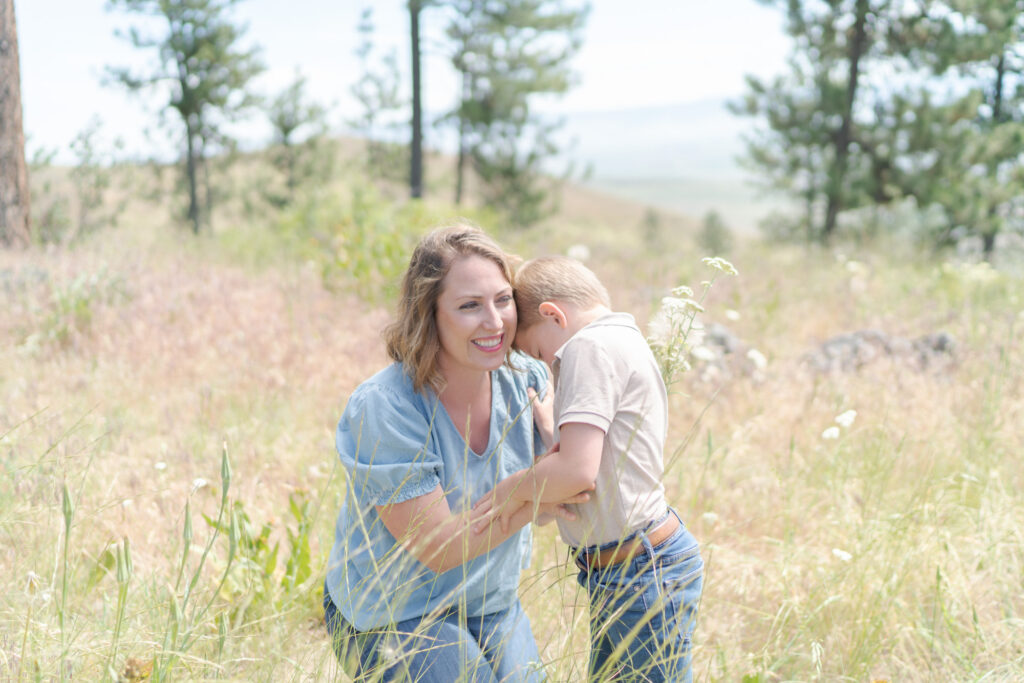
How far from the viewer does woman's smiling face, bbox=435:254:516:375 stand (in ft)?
6.64

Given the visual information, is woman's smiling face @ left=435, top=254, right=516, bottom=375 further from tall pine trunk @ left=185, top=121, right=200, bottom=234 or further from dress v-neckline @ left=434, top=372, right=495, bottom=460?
tall pine trunk @ left=185, top=121, right=200, bottom=234

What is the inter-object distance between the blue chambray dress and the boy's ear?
0.83 ft

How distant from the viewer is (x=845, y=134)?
13805 millimetres

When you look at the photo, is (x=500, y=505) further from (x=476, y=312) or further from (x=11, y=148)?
(x=11, y=148)

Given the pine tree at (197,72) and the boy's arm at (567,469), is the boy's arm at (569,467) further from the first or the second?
the pine tree at (197,72)

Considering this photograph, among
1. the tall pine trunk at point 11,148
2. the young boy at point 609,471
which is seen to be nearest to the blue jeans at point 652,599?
the young boy at point 609,471

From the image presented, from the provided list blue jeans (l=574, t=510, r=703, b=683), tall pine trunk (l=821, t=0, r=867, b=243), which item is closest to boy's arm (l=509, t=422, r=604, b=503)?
blue jeans (l=574, t=510, r=703, b=683)

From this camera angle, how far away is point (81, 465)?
2818 mm

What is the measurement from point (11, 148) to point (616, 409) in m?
6.28

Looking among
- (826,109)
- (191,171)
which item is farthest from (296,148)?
(826,109)

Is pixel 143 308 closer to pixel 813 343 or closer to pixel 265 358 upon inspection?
pixel 265 358

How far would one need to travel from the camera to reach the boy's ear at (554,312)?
6.46ft

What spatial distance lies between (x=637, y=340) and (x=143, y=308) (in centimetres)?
441

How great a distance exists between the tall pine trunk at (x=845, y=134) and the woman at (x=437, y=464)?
13441mm
